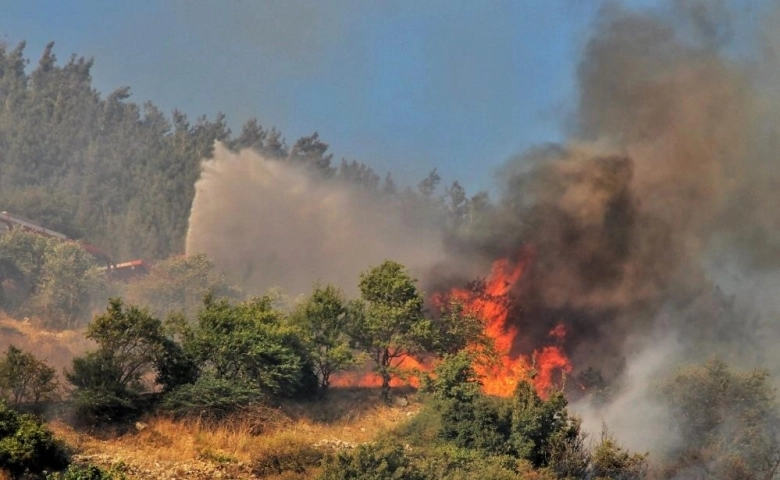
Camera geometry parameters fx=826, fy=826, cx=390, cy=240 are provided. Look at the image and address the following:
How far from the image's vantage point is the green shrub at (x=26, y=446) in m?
25.9

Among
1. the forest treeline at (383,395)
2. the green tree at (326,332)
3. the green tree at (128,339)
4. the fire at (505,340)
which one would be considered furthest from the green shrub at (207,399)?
the fire at (505,340)

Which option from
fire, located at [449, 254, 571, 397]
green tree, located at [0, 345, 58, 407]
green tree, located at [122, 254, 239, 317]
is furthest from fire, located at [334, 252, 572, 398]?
green tree, located at [122, 254, 239, 317]

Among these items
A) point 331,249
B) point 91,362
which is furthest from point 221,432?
point 331,249

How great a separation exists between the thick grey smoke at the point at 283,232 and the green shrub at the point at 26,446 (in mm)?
48699

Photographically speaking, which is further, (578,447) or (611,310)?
(611,310)

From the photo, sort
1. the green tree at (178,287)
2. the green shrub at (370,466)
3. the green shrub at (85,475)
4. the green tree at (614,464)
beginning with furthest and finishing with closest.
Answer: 1. the green tree at (178,287)
2. the green tree at (614,464)
3. the green shrub at (370,466)
4. the green shrub at (85,475)

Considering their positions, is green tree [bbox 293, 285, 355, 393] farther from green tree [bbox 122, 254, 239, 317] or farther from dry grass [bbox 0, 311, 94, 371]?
green tree [bbox 122, 254, 239, 317]

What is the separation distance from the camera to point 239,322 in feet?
128

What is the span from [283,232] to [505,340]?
1581 inches

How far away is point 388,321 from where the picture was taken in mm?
42000

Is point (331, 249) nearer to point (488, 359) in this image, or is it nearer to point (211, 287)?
point (211, 287)

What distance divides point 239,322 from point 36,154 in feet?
304

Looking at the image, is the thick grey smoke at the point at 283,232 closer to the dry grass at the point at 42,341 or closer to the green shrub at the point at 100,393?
the dry grass at the point at 42,341

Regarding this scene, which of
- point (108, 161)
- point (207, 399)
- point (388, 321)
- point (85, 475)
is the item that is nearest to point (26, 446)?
point (85, 475)
